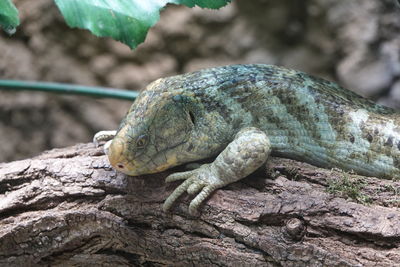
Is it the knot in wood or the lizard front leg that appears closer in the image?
the knot in wood

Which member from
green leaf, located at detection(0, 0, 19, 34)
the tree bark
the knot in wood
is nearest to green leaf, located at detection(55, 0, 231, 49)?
green leaf, located at detection(0, 0, 19, 34)

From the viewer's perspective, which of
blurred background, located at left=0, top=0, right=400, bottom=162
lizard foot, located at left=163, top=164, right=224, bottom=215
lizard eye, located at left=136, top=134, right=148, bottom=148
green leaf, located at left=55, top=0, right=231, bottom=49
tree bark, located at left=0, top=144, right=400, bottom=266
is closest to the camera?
green leaf, located at left=55, top=0, right=231, bottom=49

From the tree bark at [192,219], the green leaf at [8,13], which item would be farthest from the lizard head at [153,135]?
the green leaf at [8,13]

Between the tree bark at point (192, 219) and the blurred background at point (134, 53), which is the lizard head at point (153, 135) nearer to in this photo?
the tree bark at point (192, 219)

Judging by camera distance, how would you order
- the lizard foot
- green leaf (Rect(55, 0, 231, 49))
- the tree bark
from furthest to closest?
the lizard foot, the tree bark, green leaf (Rect(55, 0, 231, 49))

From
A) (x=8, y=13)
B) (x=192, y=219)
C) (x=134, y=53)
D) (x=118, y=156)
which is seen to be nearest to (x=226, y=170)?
(x=192, y=219)

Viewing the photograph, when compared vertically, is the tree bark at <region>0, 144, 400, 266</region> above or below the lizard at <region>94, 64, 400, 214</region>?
below

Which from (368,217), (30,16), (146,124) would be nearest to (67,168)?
(146,124)

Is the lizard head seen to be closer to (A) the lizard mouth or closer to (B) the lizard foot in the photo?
(A) the lizard mouth

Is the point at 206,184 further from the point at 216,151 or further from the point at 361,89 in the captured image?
the point at 361,89

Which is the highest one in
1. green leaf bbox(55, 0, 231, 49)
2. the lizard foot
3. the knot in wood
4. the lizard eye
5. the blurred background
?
the blurred background
